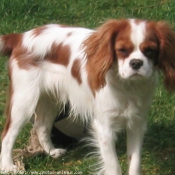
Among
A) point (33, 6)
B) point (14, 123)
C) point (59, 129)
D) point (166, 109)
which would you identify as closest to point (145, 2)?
point (33, 6)

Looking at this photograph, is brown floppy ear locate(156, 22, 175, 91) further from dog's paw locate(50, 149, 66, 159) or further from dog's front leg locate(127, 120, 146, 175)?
dog's paw locate(50, 149, 66, 159)

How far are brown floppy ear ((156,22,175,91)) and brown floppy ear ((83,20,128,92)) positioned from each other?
29 cm

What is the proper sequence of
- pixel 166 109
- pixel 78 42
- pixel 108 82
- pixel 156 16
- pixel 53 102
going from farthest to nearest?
pixel 156 16 → pixel 166 109 → pixel 53 102 → pixel 78 42 → pixel 108 82

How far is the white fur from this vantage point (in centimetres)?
504

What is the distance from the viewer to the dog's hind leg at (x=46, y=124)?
19.4 ft

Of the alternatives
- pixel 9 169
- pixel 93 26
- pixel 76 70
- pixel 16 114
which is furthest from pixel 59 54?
pixel 93 26

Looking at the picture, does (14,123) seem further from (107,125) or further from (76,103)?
(107,125)

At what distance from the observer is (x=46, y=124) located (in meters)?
5.98

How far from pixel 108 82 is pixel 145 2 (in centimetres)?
477

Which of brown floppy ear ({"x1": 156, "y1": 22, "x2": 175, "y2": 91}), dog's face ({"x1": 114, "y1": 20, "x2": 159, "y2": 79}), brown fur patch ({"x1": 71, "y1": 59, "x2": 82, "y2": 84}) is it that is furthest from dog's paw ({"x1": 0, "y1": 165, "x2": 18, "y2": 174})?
brown floppy ear ({"x1": 156, "y1": 22, "x2": 175, "y2": 91})

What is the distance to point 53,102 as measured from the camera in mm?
5934

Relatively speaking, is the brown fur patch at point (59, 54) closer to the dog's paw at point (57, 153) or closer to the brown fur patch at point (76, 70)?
the brown fur patch at point (76, 70)

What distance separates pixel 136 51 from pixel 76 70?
0.80 metres

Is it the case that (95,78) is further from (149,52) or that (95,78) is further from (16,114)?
(16,114)
